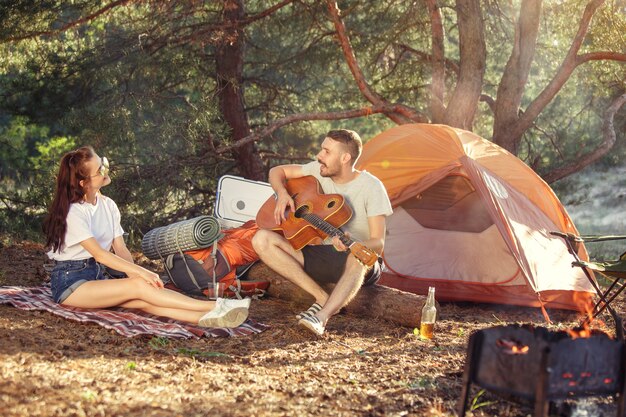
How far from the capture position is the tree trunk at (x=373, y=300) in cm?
552

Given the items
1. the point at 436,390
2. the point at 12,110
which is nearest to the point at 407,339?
the point at 436,390

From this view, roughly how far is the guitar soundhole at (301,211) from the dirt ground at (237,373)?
741 millimetres

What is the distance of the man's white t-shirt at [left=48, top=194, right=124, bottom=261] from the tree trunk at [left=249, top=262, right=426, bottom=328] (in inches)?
56.7

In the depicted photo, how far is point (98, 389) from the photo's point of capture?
3391 millimetres

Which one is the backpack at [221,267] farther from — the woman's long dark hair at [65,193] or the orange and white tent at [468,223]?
the orange and white tent at [468,223]

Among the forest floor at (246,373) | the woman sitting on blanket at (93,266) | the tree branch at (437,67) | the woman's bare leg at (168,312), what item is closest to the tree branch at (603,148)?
the tree branch at (437,67)

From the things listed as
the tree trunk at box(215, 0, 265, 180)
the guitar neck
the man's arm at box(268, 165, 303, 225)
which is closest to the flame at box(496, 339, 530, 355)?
the guitar neck

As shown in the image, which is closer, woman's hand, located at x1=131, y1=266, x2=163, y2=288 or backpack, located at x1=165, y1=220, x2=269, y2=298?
woman's hand, located at x1=131, y1=266, x2=163, y2=288

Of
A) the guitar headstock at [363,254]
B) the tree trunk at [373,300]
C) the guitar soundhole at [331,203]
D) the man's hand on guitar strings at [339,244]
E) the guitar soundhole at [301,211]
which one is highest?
the guitar soundhole at [331,203]

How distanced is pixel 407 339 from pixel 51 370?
7.95 ft

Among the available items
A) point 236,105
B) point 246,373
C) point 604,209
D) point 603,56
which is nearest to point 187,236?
point 246,373

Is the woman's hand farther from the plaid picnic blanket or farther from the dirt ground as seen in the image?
the dirt ground

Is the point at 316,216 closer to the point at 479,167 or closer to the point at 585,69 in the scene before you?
the point at 479,167

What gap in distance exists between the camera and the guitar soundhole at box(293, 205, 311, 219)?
5502mm
